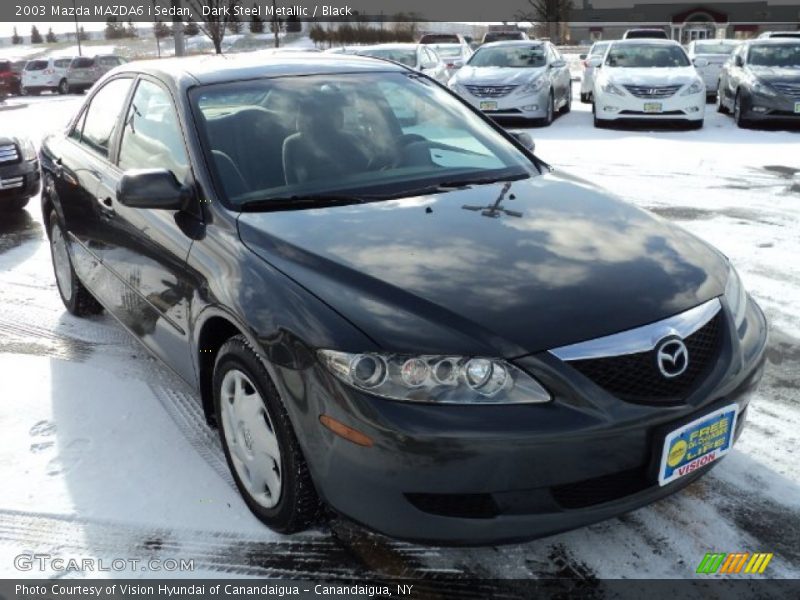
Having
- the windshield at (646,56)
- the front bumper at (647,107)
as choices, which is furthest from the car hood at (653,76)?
the windshield at (646,56)

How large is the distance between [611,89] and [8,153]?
907 centimetres

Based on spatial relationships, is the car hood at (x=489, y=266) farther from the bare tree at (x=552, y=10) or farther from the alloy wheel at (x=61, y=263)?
the bare tree at (x=552, y=10)

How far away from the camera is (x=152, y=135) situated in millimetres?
3674

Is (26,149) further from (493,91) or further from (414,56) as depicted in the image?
(414,56)

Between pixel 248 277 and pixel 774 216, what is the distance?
5.80 metres

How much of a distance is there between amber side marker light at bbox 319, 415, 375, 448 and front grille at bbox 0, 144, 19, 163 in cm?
666

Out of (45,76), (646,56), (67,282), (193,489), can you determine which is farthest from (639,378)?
(45,76)

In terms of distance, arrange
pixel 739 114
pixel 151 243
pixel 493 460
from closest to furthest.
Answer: pixel 493 460 < pixel 151 243 < pixel 739 114

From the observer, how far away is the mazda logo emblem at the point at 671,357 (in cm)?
236

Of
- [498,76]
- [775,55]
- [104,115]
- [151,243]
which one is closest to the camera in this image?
[151,243]

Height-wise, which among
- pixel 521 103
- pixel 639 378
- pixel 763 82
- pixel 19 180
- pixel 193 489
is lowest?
pixel 193 489

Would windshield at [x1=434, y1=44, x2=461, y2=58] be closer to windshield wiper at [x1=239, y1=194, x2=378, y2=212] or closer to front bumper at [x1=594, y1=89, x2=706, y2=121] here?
front bumper at [x1=594, y1=89, x2=706, y2=121]

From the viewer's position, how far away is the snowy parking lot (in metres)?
2.66

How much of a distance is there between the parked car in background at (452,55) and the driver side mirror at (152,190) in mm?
15545
